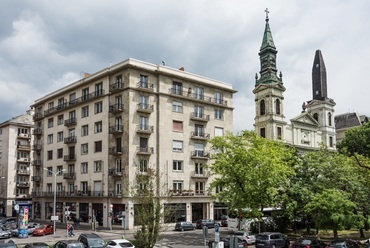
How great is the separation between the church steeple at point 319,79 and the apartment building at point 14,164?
65791mm

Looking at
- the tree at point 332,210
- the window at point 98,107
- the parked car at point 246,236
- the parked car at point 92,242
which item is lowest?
the parked car at point 246,236

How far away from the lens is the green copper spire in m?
85.1

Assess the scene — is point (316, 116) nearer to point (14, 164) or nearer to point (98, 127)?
point (98, 127)

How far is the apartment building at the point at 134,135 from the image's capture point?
57562 millimetres

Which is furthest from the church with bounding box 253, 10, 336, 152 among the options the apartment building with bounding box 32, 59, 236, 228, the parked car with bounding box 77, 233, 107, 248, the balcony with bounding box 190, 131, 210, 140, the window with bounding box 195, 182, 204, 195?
the parked car with bounding box 77, 233, 107, 248

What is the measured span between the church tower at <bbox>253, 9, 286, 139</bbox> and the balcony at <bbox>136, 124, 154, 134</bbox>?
31.5 m

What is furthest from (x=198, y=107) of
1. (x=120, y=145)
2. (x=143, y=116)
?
(x=120, y=145)

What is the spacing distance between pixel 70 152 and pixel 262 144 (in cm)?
3692

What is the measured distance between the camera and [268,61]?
85.1m

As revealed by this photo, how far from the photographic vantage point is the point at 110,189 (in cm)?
5794

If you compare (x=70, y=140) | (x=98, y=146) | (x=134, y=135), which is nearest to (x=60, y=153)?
(x=70, y=140)

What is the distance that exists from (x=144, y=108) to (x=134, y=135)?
4.29 metres

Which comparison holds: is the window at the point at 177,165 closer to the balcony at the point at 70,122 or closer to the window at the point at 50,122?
the balcony at the point at 70,122

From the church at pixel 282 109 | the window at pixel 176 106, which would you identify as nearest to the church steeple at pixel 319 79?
the church at pixel 282 109
